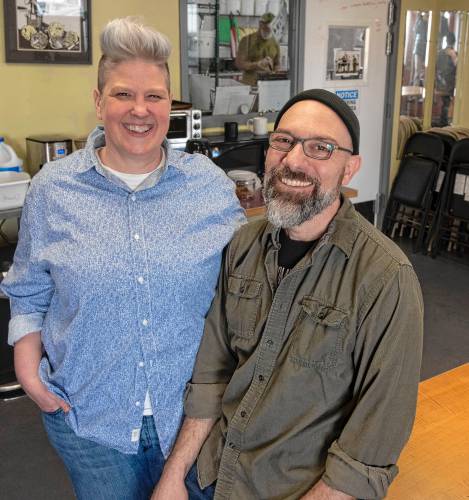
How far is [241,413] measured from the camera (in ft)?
4.26

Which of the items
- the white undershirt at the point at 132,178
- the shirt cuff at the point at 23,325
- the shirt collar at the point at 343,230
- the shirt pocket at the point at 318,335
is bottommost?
the shirt cuff at the point at 23,325

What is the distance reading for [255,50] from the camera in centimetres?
443

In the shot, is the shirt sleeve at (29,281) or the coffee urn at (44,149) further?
the coffee urn at (44,149)

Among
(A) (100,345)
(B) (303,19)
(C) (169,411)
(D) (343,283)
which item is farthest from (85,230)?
(B) (303,19)

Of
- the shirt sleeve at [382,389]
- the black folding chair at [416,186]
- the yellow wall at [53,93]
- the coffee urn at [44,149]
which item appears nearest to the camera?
the shirt sleeve at [382,389]

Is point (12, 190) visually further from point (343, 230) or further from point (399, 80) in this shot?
point (399, 80)

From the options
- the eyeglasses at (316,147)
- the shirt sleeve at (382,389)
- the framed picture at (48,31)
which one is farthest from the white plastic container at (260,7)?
the shirt sleeve at (382,389)

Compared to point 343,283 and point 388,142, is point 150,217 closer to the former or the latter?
point 343,283

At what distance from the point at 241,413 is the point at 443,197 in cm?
404

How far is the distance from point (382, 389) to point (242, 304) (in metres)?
0.36

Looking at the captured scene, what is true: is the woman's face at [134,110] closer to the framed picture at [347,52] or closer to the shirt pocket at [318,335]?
the shirt pocket at [318,335]

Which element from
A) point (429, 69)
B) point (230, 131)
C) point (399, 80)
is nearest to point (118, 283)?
point (230, 131)

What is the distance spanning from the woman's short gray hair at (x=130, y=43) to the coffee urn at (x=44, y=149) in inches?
80.6

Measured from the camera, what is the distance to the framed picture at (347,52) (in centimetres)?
488
